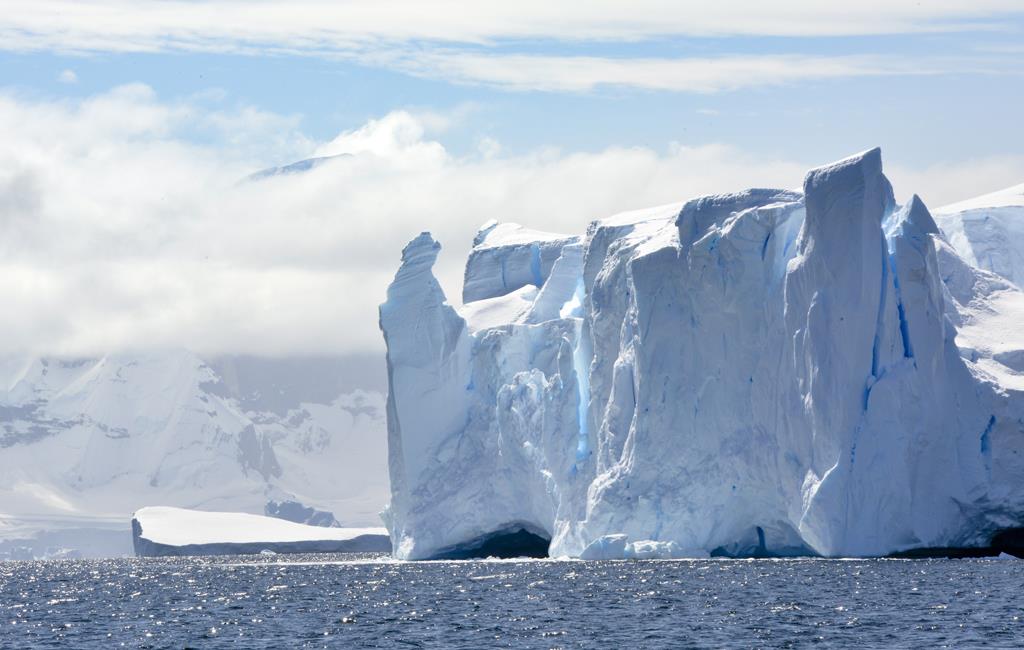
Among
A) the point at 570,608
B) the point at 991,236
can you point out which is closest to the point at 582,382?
the point at 991,236

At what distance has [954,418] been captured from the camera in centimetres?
5028

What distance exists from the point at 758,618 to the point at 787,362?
15931 millimetres

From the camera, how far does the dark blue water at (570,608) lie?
1356 inches

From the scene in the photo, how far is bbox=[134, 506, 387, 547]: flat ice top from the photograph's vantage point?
9425 cm

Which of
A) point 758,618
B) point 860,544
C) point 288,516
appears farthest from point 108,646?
point 288,516

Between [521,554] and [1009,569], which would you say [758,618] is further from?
[521,554]

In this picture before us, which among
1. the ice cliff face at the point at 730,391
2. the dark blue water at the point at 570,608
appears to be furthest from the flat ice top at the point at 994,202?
the dark blue water at the point at 570,608

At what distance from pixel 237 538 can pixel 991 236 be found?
44.4 meters

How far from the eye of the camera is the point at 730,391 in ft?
176

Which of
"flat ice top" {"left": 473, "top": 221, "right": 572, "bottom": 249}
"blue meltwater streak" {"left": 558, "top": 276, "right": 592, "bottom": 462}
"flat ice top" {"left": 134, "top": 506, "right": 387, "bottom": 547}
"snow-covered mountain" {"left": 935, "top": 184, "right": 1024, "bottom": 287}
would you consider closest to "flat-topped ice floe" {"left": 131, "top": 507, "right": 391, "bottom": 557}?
"flat ice top" {"left": 134, "top": 506, "right": 387, "bottom": 547}

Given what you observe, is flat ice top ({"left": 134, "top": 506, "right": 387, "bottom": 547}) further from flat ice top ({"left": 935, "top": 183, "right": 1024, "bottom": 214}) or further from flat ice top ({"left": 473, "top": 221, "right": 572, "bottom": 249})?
flat ice top ({"left": 935, "top": 183, "right": 1024, "bottom": 214})

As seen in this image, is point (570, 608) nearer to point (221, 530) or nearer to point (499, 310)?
point (499, 310)

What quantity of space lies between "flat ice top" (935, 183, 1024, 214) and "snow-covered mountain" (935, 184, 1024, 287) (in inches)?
3.3

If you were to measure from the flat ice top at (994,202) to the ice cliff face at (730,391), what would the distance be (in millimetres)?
12204
